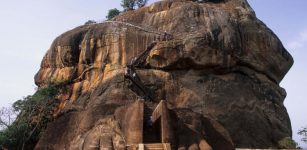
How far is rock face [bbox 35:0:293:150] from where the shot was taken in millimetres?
29203

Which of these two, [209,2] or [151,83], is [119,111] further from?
[209,2]

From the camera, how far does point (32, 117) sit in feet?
107

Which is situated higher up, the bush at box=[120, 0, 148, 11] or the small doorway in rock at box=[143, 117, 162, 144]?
the bush at box=[120, 0, 148, 11]

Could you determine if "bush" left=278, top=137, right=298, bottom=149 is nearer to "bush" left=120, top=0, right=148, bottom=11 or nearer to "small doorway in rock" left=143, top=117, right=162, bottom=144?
"small doorway in rock" left=143, top=117, right=162, bottom=144

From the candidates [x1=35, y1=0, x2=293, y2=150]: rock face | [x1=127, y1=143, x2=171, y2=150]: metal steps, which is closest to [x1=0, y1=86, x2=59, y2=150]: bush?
[x1=35, y1=0, x2=293, y2=150]: rock face

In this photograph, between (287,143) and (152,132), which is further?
(287,143)

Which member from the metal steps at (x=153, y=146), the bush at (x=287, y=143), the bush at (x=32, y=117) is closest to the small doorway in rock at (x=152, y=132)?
the metal steps at (x=153, y=146)

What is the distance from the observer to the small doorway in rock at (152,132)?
22.4 metres

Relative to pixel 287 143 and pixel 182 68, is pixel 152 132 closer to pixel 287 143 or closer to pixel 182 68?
pixel 182 68

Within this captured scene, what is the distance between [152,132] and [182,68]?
9.28m

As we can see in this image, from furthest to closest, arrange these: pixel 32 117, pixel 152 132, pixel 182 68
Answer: pixel 32 117 < pixel 182 68 < pixel 152 132

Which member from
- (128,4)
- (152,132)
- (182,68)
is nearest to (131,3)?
(128,4)

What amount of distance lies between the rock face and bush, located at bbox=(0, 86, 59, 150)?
3.38 feet

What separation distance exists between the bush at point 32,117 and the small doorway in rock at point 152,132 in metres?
11.6
